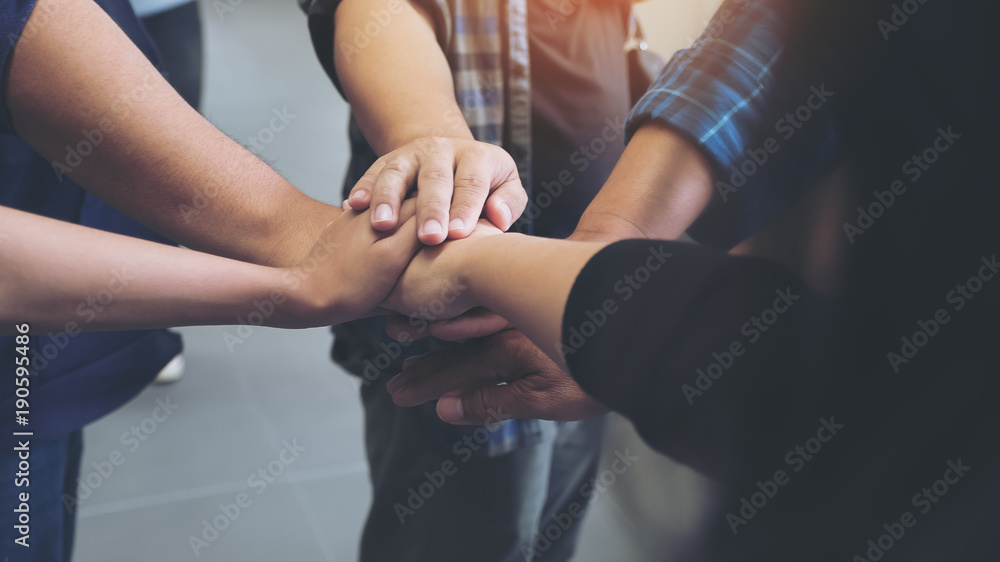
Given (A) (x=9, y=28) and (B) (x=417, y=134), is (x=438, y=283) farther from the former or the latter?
(A) (x=9, y=28)

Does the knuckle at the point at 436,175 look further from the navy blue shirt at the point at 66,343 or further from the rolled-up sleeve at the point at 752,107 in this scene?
the navy blue shirt at the point at 66,343

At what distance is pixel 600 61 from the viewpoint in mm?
919

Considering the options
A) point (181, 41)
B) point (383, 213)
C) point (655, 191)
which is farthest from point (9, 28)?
point (181, 41)

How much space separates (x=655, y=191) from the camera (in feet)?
2.41

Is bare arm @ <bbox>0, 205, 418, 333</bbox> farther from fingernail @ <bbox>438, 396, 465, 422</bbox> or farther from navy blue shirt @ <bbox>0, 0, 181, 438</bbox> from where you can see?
fingernail @ <bbox>438, 396, 465, 422</bbox>

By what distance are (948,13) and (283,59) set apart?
4.27m

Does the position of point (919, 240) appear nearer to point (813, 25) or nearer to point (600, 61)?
point (813, 25)

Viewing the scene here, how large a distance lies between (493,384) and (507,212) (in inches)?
7.4

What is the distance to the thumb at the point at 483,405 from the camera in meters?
0.70

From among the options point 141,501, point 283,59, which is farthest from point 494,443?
point 283,59

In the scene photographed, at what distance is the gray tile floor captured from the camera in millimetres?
1406

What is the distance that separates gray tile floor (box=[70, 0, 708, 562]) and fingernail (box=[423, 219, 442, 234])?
40 centimetres

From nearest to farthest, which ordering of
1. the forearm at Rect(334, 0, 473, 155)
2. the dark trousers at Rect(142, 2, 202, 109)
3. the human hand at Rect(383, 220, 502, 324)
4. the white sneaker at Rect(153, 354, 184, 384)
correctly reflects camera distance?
the human hand at Rect(383, 220, 502, 324), the forearm at Rect(334, 0, 473, 155), the dark trousers at Rect(142, 2, 202, 109), the white sneaker at Rect(153, 354, 184, 384)

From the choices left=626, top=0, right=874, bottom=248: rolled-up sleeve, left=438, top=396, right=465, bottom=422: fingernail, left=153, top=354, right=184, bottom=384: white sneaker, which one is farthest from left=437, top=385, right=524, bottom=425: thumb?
left=153, top=354, right=184, bottom=384: white sneaker
